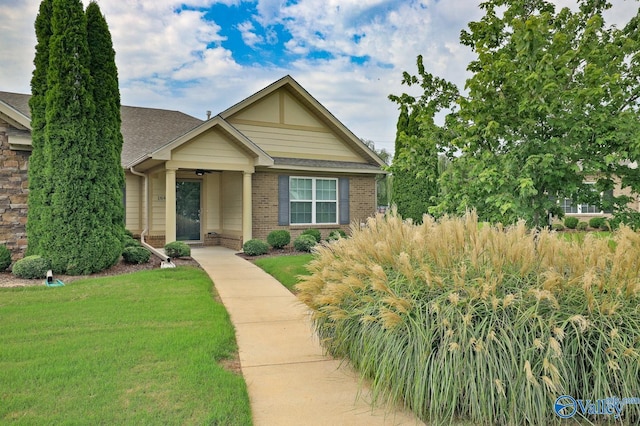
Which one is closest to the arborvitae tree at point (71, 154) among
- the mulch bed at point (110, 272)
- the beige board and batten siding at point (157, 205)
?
the mulch bed at point (110, 272)

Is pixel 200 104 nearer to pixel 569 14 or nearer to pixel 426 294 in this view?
pixel 569 14

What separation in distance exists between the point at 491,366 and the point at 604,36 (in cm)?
649

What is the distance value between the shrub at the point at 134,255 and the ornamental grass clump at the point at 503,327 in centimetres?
797

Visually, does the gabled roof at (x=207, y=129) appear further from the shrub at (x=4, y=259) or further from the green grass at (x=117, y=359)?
the green grass at (x=117, y=359)

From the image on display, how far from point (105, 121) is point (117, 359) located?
7.07m

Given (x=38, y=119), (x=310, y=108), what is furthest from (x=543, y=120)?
(x=310, y=108)

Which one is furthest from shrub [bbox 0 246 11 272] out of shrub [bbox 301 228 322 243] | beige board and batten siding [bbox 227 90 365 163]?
shrub [bbox 301 228 322 243]

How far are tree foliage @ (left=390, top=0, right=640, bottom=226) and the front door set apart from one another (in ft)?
35.8

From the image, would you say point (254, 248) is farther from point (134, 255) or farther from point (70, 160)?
point (70, 160)

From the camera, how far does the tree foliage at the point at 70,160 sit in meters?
8.87

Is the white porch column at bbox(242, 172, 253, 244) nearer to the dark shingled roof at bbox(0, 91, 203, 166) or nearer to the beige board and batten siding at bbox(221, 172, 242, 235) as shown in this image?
the beige board and batten siding at bbox(221, 172, 242, 235)

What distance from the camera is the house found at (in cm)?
1320

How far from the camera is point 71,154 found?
902 cm

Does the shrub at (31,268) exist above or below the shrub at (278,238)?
below
